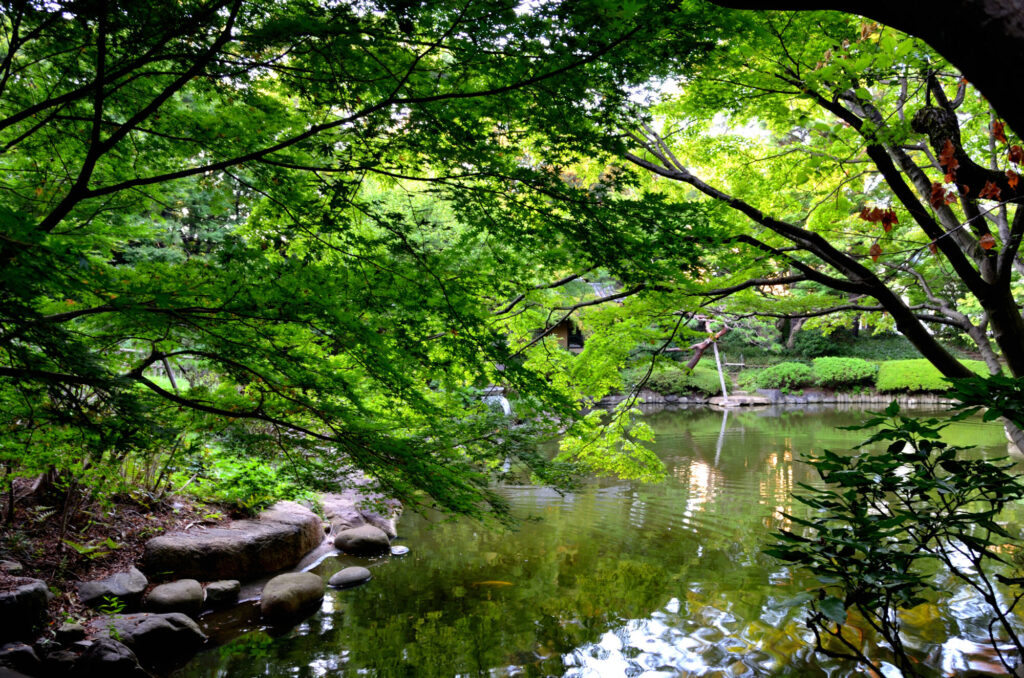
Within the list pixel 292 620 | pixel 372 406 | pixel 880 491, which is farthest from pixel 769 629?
pixel 292 620

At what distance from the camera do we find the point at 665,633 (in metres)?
4.40

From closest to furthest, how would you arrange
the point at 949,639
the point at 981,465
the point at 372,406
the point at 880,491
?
1. the point at 981,465
2. the point at 880,491
3. the point at 372,406
4. the point at 949,639

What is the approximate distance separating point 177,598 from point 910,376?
23964 millimetres

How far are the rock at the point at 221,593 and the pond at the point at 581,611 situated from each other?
27cm

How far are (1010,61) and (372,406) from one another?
3351 millimetres

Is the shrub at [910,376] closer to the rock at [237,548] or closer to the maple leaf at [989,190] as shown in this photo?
the maple leaf at [989,190]

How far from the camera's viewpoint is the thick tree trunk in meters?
1.32

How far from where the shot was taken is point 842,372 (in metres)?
22.1

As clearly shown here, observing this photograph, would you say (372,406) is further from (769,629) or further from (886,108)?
(886,108)

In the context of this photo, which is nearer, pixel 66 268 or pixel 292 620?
pixel 66 268

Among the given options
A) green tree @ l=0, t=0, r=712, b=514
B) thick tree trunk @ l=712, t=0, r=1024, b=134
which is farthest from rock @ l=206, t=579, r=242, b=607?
thick tree trunk @ l=712, t=0, r=1024, b=134

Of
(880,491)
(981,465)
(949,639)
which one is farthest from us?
(949,639)

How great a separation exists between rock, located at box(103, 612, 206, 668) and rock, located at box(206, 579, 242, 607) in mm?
639

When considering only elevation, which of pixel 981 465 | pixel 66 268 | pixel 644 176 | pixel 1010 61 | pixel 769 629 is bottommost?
pixel 769 629
